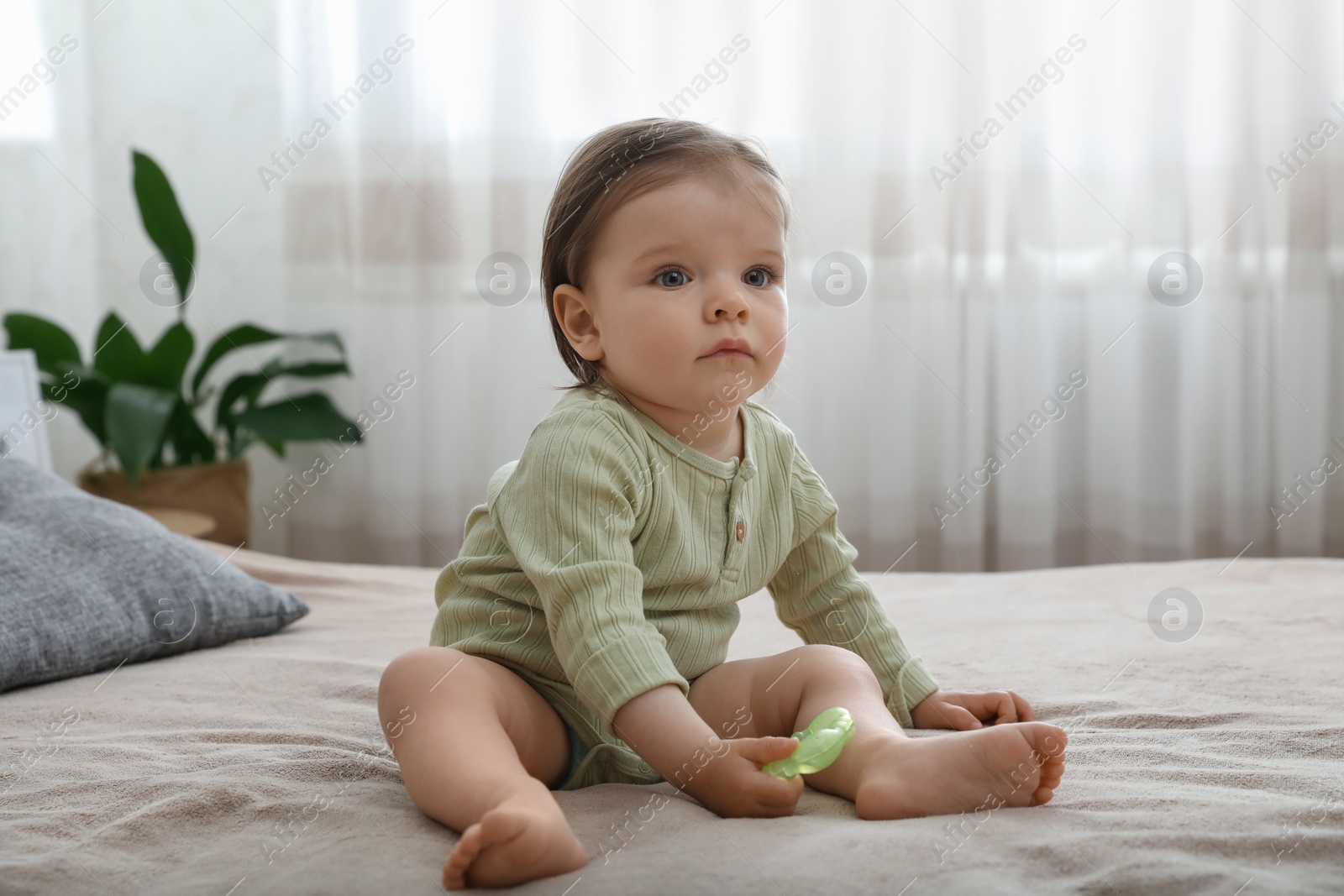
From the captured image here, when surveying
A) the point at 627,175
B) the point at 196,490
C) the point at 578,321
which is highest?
the point at 627,175

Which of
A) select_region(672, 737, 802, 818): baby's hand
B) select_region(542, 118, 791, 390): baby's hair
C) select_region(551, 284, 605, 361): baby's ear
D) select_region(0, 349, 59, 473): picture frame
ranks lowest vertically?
select_region(672, 737, 802, 818): baby's hand

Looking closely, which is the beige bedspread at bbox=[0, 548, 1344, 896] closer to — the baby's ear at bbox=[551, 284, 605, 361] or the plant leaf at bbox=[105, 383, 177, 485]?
the baby's ear at bbox=[551, 284, 605, 361]

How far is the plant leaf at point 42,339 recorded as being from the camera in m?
2.23

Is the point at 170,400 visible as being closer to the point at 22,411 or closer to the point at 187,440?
the point at 187,440

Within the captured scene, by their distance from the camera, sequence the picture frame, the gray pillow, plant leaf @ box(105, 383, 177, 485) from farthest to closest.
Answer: plant leaf @ box(105, 383, 177, 485) → the picture frame → the gray pillow

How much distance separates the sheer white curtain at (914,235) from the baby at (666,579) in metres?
1.55

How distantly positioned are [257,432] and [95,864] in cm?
176

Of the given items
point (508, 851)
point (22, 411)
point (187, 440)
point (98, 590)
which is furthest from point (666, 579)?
point (187, 440)

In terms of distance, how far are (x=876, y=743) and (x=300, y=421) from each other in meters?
1.83

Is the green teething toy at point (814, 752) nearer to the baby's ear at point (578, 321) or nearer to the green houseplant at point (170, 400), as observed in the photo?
the baby's ear at point (578, 321)

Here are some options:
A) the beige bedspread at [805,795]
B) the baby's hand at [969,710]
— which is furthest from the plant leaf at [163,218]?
the baby's hand at [969,710]

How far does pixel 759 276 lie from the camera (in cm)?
90

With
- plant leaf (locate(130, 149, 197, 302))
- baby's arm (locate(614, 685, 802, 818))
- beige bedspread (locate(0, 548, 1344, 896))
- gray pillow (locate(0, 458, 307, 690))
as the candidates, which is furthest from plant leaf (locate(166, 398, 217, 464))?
baby's arm (locate(614, 685, 802, 818))

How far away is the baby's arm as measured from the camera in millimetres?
705
